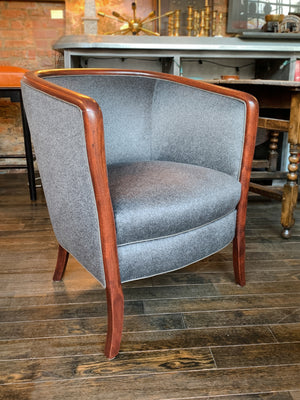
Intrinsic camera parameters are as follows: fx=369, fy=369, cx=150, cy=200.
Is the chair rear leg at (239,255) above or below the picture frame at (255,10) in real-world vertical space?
below

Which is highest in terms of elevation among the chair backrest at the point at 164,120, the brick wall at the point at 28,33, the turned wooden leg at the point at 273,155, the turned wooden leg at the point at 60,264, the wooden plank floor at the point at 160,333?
the brick wall at the point at 28,33

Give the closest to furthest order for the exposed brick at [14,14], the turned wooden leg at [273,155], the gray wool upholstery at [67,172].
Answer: the gray wool upholstery at [67,172], the turned wooden leg at [273,155], the exposed brick at [14,14]

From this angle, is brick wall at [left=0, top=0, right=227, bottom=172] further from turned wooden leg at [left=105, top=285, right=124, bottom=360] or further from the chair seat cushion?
turned wooden leg at [left=105, top=285, right=124, bottom=360]

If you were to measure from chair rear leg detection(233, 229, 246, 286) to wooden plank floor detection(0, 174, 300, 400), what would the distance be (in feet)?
0.14

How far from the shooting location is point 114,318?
105 centimetres

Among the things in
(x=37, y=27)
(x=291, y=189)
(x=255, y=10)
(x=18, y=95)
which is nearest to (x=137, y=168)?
(x=291, y=189)

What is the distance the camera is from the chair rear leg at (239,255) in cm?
139

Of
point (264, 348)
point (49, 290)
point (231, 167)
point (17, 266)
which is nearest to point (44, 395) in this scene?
point (49, 290)

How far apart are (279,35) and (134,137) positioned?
2012 millimetres

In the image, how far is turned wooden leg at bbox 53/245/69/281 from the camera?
1466 mm

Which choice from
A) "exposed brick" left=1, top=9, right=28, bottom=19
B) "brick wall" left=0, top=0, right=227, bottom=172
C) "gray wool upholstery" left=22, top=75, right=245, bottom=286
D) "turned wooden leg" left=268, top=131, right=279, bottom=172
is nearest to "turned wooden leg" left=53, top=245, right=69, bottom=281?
"gray wool upholstery" left=22, top=75, right=245, bottom=286

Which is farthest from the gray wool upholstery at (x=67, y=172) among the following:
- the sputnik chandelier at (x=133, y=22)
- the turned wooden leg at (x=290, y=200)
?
the sputnik chandelier at (x=133, y=22)

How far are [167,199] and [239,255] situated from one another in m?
0.47

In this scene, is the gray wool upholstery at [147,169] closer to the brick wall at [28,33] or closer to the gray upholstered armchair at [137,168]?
the gray upholstered armchair at [137,168]
